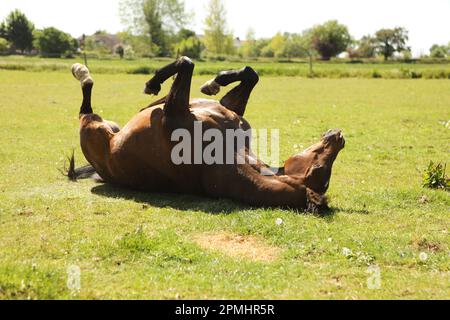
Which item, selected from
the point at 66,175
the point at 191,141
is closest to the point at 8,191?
the point at 66,175

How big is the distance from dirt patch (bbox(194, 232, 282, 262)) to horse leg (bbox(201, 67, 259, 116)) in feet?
8.50

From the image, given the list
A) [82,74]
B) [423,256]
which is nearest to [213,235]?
[423,256]

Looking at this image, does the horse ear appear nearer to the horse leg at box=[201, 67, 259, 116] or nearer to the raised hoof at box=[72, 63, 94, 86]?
the horse leg at box=[201, 67, 259, 116]

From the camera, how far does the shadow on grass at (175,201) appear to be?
6328 millimetres

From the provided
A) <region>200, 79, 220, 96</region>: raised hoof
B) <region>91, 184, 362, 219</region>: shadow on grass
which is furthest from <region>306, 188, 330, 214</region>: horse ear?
<region>200, 79, 220, 96</region>: raised hoof

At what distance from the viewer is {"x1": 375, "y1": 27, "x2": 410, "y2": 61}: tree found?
99.2 metres

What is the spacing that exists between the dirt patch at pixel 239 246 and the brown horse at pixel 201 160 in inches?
29.7

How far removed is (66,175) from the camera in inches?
328

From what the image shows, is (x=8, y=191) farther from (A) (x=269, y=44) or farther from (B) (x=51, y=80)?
(A) (x=269, y=44)

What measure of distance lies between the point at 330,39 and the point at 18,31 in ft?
187

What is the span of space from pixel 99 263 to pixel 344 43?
4150 inches

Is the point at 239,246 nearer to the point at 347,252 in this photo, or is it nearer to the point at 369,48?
the point at 347,252

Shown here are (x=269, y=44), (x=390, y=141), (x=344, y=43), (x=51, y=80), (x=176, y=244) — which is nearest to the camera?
(x=176, y=244)
